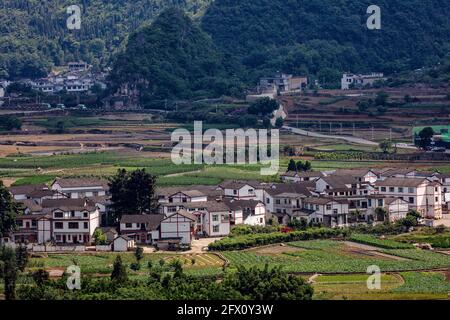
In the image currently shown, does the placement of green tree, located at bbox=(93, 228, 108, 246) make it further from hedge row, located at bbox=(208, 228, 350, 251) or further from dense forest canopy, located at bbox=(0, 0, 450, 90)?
dense forest canopy, located at bbox=(0, 0, 450, 90)

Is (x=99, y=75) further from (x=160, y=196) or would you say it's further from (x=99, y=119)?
(x=160, y=196)

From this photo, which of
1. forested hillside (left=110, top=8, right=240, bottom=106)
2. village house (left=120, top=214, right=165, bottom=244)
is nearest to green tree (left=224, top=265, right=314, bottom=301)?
village house (left=120, top=214, right=165, bottom=244)

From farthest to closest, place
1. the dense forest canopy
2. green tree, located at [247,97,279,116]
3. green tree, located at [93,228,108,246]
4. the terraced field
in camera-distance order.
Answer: the dense forest canopy, green tree, located at [247,97,279,116], green tree, located at [93,228,108,246], the terraced field

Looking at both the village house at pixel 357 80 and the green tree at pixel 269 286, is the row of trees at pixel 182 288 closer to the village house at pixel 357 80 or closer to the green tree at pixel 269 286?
the green tree at pixel 269 286

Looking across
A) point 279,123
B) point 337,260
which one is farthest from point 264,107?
point 337,260

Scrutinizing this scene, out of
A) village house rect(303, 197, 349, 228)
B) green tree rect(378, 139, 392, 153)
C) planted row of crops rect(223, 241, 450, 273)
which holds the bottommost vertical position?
planted row of crops rect(223, 241, 450, 273)
